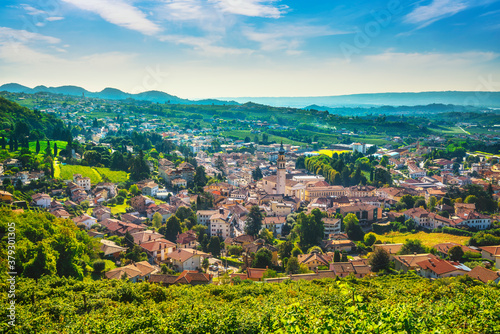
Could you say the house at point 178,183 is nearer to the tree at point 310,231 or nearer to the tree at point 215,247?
the tree at point 215,247

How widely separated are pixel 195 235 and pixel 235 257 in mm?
3419

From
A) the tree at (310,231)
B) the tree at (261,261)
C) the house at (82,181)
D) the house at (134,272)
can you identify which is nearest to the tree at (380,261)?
the tree at (310,231)

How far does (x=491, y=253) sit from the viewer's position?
2131 cm

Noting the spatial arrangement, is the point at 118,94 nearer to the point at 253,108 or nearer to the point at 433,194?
the point at 253,108

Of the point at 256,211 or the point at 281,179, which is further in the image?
the point at 281,179

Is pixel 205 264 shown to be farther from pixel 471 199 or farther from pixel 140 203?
A: pixel 471 199

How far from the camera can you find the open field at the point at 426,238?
82.9ft

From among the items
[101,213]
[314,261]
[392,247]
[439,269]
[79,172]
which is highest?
[79,172]

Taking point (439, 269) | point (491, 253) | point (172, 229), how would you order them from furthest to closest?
point (172, 229) → point (491, 253) → point (439, 269)

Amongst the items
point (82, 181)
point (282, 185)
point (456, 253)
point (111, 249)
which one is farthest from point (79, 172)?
point (456, 253)

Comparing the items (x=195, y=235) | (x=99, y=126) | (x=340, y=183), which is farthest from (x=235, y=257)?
(x=99, y=126)

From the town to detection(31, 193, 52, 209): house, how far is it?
0.13m

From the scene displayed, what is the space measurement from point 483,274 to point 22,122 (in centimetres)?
4521

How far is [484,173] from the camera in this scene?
45.1m
